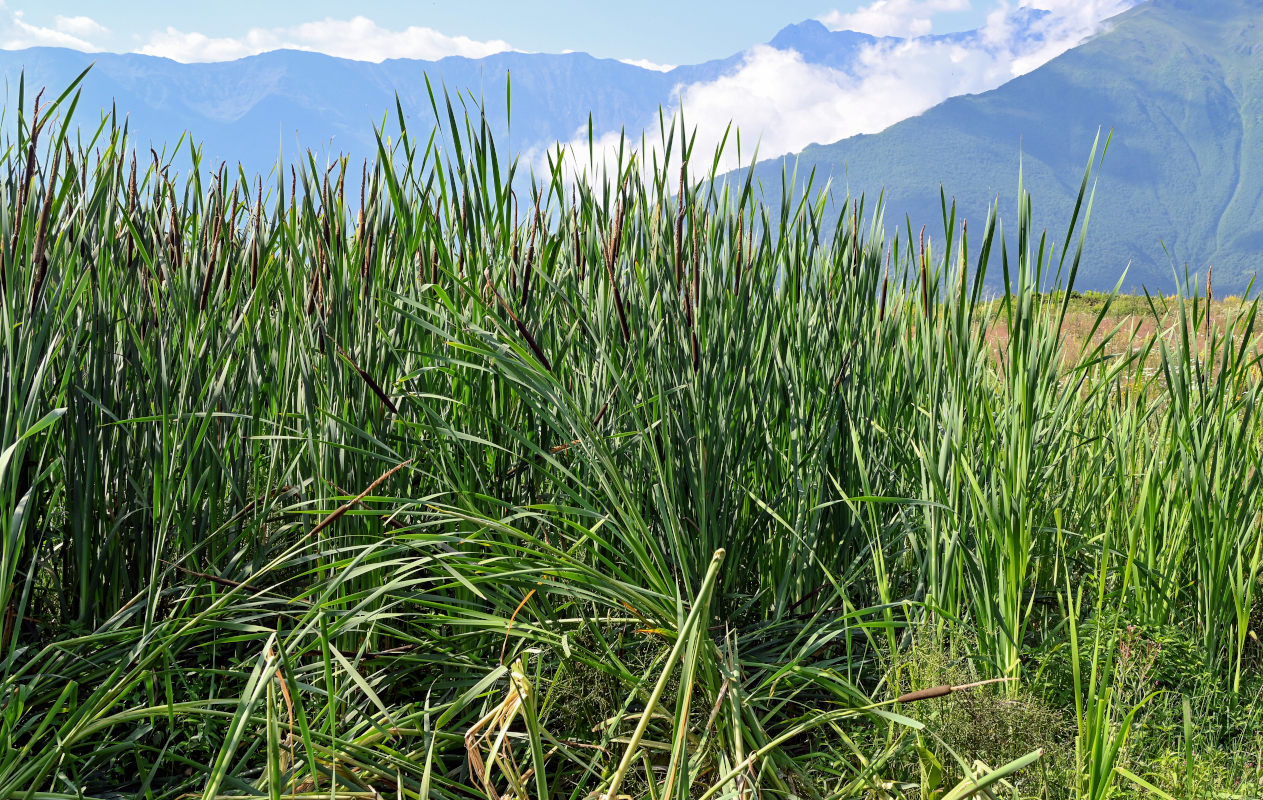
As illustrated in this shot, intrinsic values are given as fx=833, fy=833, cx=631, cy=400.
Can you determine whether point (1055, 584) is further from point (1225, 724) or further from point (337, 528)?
point (337, 528)

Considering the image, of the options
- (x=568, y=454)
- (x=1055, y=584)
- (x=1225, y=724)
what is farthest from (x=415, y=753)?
(x=1225, y=724)

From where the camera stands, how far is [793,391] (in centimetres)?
157

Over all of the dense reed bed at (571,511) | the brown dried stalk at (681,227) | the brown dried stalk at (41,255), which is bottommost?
the dense reed bed at (571,511)

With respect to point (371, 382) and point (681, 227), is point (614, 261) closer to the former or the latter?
point (681, 227)

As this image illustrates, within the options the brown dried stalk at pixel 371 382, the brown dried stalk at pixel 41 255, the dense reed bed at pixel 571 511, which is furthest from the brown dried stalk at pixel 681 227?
the brown dried stalk at pixel 41 255

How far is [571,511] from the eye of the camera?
3.97 feet

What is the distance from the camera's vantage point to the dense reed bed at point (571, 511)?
3.91 ft

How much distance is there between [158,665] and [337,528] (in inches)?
13.5

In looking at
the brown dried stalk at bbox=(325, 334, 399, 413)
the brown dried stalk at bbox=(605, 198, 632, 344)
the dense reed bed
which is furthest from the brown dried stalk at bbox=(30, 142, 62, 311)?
the brown dried stalk at bbox=(605, 198, 632, 344)

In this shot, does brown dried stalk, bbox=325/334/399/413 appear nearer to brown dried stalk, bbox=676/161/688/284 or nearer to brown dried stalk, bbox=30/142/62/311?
brown dried stalk, bbox=30/142/62/311

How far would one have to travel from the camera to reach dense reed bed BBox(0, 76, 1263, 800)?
1.19 meters

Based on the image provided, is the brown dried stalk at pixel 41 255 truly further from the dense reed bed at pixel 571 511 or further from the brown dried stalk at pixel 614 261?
the brown dried stalk at pixel 614 261

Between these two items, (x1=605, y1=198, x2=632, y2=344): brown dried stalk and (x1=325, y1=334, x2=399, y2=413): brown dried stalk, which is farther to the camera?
(x1=605, y1=198, x2=632, y2=344): brown dried stalk

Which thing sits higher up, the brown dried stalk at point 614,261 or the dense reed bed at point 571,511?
the brown dried stalk at point 614,261
